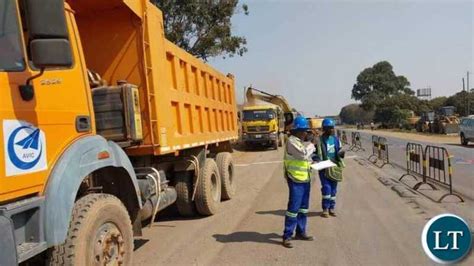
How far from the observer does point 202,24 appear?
73.3 ft

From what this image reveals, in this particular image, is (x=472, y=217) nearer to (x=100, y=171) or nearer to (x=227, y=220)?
(x=227, y=220)

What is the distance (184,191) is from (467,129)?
2442 cm

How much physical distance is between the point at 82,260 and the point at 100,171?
121cm

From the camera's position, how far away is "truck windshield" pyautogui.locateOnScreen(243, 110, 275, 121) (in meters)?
30.8

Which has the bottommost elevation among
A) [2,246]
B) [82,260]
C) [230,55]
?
[82,260]

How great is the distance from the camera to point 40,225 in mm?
3633

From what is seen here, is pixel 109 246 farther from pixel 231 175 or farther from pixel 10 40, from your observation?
pixel 231 175

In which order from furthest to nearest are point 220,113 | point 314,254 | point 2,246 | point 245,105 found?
point 245,105
point 220,113
point 314,254
point 2,246

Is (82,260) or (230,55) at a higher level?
(230,55)

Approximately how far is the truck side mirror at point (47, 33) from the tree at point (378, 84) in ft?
391

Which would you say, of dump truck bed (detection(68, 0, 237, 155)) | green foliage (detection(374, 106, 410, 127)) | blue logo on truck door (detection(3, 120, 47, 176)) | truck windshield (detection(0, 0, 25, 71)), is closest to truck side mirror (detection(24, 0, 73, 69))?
truck windshield (detection(0, 0, 25, 71))

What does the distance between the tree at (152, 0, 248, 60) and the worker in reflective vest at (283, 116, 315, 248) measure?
15.1 meters

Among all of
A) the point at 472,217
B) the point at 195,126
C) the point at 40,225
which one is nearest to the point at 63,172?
the point at 40,225

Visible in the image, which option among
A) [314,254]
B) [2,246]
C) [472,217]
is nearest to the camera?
[2,246]
